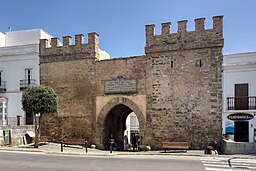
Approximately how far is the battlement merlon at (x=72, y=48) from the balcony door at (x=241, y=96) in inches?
369

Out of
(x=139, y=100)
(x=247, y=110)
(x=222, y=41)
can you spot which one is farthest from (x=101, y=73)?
(x=247, y=110)

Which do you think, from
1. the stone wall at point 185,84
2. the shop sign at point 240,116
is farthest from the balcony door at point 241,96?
the stone wall at point 185,84

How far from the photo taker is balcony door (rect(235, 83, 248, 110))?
15.2 meters

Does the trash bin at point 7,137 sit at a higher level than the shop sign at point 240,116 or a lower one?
lower

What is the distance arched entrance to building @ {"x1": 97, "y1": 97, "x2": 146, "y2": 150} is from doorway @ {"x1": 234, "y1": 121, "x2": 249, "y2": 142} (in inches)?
222

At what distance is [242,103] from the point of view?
1524 centimetres

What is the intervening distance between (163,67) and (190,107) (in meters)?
2.98

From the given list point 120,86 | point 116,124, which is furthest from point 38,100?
point 116,124

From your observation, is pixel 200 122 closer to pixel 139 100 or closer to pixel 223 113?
pixel 223 113

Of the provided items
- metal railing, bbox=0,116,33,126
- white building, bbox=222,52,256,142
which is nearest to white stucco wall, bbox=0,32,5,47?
metal railing, bbox=0,116,33,126

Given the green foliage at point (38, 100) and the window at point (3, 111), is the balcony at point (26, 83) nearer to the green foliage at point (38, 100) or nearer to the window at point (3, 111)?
the window at point (3, 111)

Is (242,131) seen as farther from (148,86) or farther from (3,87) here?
(3,87)

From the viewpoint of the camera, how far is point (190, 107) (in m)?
15.2

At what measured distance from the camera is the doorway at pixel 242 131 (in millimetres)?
15156
